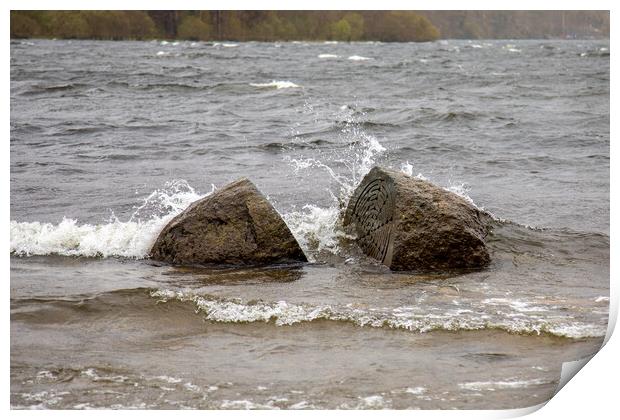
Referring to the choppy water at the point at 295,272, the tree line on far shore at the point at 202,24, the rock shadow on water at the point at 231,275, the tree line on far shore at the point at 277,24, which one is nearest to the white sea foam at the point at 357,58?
the choppy water at the point at 295,272

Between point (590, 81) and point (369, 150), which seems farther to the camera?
point (590, 81)

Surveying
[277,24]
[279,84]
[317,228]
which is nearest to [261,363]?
[317,228]

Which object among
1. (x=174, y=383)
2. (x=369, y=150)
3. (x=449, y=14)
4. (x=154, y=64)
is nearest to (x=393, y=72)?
(x=154, y=64)

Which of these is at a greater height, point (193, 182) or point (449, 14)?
point (449, 14)

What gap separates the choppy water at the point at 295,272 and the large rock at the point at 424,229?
0.47 feet

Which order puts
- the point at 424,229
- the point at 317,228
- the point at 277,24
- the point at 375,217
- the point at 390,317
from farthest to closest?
the point at 277,24, the point at 317,228, the point at 375,217, the point at 424,229, the point at 390,317

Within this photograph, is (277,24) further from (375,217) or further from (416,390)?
(416,390)

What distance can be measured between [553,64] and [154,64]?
12.1 metres

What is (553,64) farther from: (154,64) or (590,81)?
(154,64)

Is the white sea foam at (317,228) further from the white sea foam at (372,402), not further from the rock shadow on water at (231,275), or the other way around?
the white sea foam at (372,402)

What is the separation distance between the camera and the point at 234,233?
504 cm

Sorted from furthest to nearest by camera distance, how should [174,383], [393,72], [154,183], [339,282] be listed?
[393,72]
[154,183]
[339,282]
[174,383]

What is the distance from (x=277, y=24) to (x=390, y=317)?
4.53m

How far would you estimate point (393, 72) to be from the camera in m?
20.1
